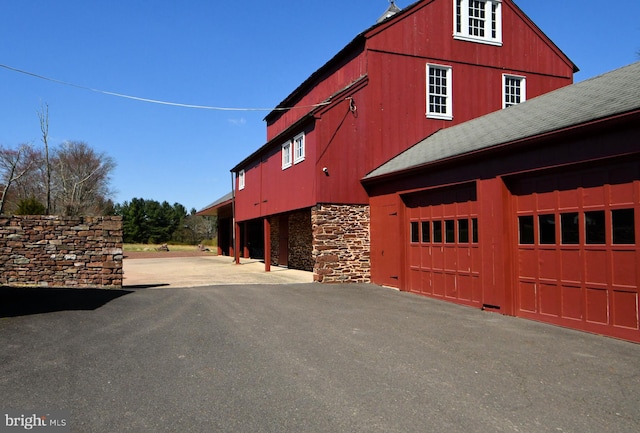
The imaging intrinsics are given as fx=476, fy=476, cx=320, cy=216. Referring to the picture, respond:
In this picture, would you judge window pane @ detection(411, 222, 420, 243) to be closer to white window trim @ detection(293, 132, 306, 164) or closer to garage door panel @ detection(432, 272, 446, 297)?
garage door panel @ detection(432, 272, 446, 297)

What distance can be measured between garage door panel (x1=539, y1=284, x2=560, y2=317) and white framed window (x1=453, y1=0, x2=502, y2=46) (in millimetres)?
11514

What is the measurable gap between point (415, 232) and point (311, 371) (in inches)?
325

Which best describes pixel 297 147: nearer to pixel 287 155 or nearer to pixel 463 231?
pixel 287 155

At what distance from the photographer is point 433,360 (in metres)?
6.26

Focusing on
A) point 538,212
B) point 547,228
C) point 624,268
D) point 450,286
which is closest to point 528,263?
point 547,228

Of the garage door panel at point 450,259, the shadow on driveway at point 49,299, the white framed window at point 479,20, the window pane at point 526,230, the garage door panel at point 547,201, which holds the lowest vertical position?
the shadow on driveway at point 49,299

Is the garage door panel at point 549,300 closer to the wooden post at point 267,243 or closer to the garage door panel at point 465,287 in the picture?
the garage door panel at point 465,287

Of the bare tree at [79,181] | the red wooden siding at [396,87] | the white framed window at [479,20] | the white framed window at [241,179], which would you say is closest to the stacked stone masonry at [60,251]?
the red wooden siding at [396,87]

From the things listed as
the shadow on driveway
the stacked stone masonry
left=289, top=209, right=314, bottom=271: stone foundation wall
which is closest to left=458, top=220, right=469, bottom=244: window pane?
the shadow on driveway

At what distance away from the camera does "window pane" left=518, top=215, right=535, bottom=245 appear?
9539 mm

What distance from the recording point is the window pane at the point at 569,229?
8477 millimetres

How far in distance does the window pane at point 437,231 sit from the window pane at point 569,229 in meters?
3.73

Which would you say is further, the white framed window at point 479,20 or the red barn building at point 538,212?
the white framed window at point 479,20

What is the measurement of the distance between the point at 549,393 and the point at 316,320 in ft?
15.1
